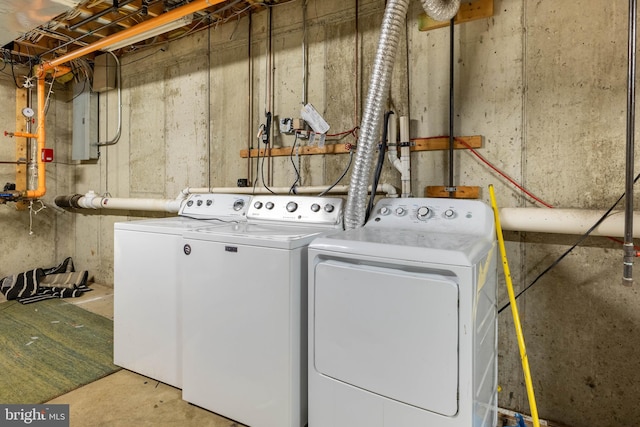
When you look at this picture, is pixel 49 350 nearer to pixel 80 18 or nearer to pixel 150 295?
pixel 150 295

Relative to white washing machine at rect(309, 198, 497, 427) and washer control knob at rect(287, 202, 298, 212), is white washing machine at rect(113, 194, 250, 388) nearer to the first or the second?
washer control knob at rect(287, 202, 298, 212)

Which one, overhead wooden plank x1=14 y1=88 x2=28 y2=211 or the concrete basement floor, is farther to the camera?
overhead wooden plank x1=14 y1=88 x2=28 y2=211

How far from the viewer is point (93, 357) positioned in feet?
7.91

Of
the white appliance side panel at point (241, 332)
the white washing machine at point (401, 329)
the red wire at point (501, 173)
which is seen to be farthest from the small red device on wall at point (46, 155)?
the red wire at point (501, 173)

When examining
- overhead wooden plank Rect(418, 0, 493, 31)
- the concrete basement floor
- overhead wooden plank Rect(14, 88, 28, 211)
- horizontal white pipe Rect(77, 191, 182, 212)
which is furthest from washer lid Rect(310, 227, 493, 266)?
overhead wooden plank Rect(14, 88, 28, 211)

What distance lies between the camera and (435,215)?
1.77m

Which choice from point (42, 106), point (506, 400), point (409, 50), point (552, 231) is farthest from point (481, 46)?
point (42, 106)

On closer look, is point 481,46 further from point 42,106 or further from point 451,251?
point 42,106

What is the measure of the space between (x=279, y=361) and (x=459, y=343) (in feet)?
2.56

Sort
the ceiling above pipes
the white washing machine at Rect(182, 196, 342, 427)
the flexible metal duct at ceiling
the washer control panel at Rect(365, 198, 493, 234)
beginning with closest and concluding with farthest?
the white washing machine at Rect(182, 196, 342, 427) < the washer control panel at Rect(365, 198, 493, 234) < the flexible metal duct at ceiling < the ceiling above pipes

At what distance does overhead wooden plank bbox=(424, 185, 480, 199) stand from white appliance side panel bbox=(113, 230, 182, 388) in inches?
57.9

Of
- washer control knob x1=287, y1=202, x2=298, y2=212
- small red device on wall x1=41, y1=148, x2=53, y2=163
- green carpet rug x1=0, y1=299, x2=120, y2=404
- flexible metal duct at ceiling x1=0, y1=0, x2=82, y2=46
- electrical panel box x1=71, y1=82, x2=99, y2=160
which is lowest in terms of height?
green carpet rug x1=0, y1=299, x2=120, y2=404

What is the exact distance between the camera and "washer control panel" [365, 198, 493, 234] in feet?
5.51

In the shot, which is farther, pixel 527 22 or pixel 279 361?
pixel 527 22
